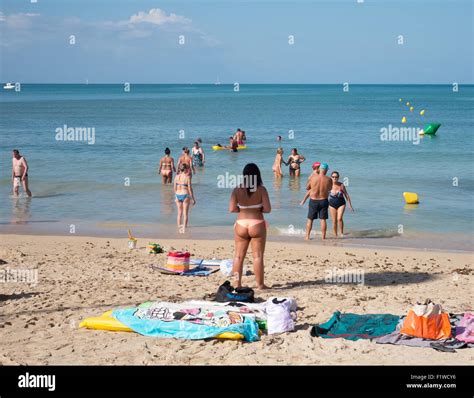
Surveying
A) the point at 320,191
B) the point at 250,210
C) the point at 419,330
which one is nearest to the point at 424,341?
the point at 419,330

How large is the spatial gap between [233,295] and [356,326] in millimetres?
1637

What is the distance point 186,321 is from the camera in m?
7.42

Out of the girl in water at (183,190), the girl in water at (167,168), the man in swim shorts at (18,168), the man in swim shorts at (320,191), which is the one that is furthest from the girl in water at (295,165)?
the man in swim shorts at (320,191)

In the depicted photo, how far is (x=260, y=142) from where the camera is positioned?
120 ft

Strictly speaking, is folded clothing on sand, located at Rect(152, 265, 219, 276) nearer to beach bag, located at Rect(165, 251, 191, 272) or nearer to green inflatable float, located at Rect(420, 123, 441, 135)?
beach bag, located at Rect(165, 251, 191, 272)

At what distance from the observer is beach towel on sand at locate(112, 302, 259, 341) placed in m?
7.22

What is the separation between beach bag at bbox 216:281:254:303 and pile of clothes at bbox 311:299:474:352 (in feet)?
4.03

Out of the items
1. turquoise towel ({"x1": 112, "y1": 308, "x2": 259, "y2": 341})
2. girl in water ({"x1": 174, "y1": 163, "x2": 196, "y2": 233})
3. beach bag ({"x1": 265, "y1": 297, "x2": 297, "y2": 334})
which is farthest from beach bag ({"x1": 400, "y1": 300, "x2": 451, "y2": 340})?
girl in water ({"x1": 174, "y1": 163, "x2": 196, "y2": 233})

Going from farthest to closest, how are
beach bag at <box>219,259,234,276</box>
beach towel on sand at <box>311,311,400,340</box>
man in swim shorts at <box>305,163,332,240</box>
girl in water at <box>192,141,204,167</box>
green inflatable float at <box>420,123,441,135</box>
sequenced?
green inflatable float at <box>420,123,441,135</box>
girl in water at <box>192,141,204,167</box>
man in swim shorts at <box>305,163,332,240</box>
beach bag at <box>219,259,234,276</box>
beach towel on sand at <box>311,311,400,340</box>

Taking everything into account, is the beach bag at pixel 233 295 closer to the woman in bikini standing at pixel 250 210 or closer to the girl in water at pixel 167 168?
the woman in bikini standing at pixel 250 210

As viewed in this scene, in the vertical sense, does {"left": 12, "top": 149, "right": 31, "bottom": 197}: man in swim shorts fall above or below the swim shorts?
above

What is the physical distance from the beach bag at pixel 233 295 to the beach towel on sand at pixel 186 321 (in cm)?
58

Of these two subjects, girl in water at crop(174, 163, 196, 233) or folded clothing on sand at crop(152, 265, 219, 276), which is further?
girl in water at crop(174, 163, 196, 233)
